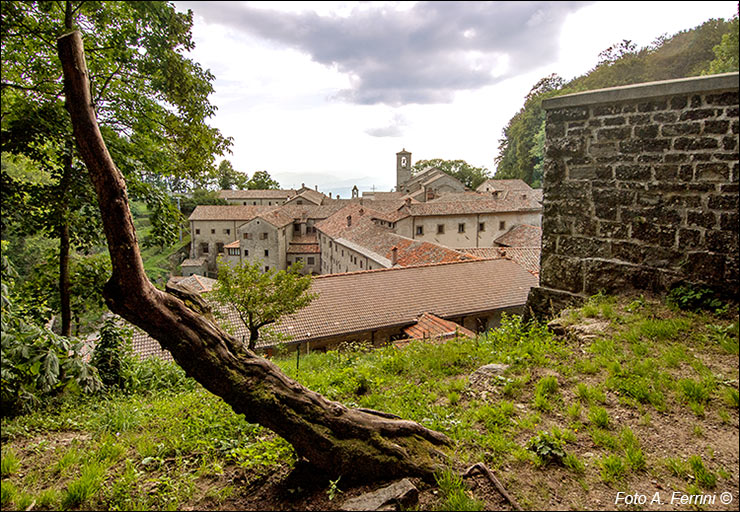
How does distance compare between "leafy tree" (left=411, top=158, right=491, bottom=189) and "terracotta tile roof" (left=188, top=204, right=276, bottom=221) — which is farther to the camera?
"leafy tree" (left=411, top=158, right=491, bottom=189)

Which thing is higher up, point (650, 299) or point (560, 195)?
point (560, 195)

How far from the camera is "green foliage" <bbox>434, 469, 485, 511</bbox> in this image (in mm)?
Answer: 2092

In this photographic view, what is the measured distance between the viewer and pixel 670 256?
12.1ft

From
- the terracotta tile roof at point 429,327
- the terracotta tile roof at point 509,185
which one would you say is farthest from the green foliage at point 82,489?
the terracotta tile roof at point 509,185

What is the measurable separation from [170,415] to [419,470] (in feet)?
8.12

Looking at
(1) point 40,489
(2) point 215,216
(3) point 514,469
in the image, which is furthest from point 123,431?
(2) point 215,216

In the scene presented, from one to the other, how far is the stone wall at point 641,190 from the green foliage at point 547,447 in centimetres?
218

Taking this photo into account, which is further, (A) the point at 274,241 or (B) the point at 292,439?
(A) the point at 274,241

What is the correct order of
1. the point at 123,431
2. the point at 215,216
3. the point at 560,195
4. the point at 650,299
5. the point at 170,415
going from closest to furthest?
the point at 123,431, the point at 170,415, the point at 650,299, the point at 560,195, the point at 215,216

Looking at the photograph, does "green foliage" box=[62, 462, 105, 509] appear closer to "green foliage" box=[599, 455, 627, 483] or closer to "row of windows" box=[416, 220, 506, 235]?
"green foliage" box=[599, 455, 627, 483]

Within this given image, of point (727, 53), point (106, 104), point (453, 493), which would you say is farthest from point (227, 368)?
point (727, 53)

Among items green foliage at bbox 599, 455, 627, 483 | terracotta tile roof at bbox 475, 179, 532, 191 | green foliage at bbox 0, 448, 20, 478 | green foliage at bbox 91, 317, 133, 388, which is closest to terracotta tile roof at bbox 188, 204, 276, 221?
terracotta tile roof at bbox 475, 179, 532, 191

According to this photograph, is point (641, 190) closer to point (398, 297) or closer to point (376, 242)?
point (398, 297)

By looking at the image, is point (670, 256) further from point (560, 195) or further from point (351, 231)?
point (351, 231)
